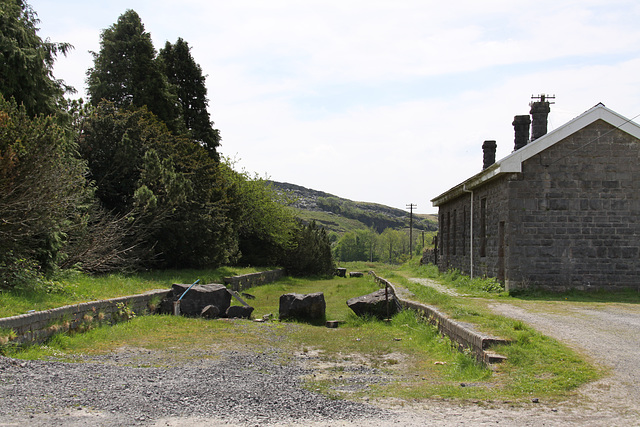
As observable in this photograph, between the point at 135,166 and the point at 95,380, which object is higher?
the point at 135,166

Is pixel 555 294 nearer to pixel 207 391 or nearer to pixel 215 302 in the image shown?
pixel 215 302

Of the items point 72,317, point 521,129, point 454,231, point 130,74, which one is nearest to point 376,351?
point 72,317

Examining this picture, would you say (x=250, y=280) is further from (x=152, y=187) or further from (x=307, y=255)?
(x=307, y=255)

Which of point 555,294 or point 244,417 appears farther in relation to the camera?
point 555,294

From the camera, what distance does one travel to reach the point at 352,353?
978 cm

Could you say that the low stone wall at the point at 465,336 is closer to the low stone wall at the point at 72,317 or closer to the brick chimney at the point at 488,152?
the low stone wall at the point at 72,317

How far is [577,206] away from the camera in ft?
52.7

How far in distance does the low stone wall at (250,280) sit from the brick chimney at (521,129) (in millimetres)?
12605

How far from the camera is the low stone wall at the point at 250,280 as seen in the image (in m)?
21.9

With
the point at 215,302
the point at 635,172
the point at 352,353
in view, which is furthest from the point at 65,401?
the point at 635,172

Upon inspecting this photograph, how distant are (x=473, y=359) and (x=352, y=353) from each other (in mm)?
→ 2708

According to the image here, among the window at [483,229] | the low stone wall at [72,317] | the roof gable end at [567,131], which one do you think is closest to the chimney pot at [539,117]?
the window at [483,229]

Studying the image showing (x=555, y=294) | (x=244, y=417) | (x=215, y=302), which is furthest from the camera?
(x=555, y=294)

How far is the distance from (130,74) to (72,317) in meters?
22.5
